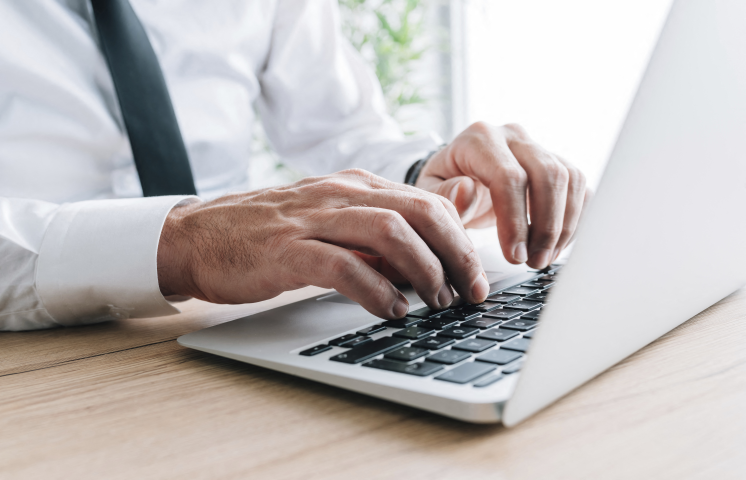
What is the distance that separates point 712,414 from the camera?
0.83 feet

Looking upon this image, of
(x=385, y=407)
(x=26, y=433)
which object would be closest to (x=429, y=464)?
(x=385, y=407)

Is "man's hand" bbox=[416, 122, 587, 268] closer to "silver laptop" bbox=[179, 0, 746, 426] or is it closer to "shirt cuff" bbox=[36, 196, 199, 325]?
"silver laptop" bbox=[179, 0, 746, 426]

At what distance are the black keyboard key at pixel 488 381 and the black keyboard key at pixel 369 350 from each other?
0.26 ft

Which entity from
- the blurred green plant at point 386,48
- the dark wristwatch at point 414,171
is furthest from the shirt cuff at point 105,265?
the blurred green plant at point 386,48

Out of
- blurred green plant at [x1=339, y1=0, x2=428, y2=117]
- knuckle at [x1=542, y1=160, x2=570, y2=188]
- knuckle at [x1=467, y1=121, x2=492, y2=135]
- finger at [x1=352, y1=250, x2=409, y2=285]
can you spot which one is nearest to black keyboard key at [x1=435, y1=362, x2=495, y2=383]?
finger at [x1=352, y1=250, x2=409, y2=285]

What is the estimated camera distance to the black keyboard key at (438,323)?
38 centimetres

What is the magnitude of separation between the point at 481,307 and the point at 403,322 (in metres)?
0.07

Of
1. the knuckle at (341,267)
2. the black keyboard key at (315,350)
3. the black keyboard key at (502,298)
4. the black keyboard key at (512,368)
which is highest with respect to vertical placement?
the knuckle at (341,267)

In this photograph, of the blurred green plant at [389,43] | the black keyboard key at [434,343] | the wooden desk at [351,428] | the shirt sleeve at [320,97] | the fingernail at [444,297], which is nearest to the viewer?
the wooden desk at [351,428]

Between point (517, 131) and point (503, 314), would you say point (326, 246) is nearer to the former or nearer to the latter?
→ point (503, 314)

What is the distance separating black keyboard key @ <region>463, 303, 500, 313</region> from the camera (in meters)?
0.42

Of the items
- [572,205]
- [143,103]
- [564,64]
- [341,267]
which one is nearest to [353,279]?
[341,267]

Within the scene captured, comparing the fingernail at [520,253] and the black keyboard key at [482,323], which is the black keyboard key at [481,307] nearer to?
the black keyboard key at [482,323]

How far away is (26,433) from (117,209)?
0.29m
